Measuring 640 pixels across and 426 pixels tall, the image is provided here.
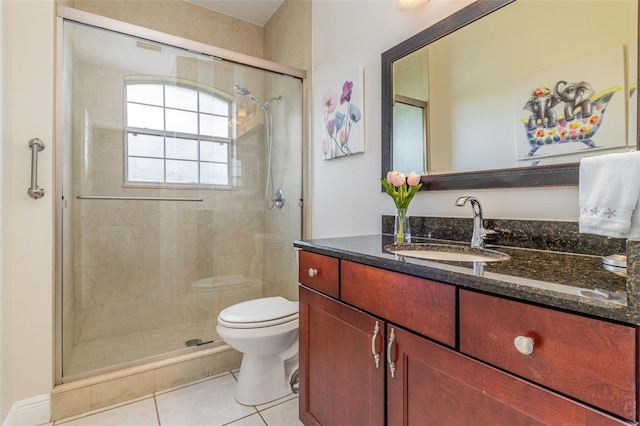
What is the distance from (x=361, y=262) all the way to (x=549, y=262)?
18.9 inches

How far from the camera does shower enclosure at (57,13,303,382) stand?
73.9 inches

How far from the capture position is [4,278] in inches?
52.6

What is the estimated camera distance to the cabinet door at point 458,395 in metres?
0.54

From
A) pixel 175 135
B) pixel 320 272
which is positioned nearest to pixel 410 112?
pixel 320 272

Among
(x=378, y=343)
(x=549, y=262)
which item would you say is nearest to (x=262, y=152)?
(x=378, y=343)

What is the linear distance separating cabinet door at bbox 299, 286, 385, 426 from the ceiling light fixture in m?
1.31

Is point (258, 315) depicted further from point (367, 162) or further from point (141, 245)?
point (141, 245)

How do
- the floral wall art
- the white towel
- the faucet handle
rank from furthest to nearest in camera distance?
the floral wall art
the faucet handle
the white towel

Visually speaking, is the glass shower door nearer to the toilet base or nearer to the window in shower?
the window in shower

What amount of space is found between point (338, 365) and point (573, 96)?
1.12 meters

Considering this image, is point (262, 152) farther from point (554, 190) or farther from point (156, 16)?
point (554, 190)

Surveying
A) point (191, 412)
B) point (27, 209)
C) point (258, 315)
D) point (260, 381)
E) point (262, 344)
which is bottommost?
point (191, 412)

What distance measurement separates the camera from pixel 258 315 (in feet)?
5.24

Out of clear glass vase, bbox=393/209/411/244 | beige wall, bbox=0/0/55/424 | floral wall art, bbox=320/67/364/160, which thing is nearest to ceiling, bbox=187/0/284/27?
floral wall art, bbox=320/67/364/160
